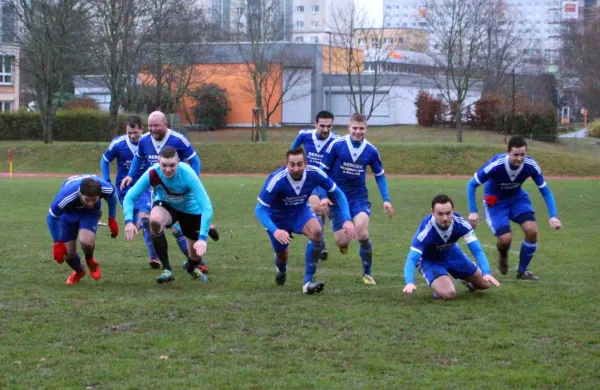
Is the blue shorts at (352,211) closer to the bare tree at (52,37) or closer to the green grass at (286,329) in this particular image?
the green grass at (286,329)

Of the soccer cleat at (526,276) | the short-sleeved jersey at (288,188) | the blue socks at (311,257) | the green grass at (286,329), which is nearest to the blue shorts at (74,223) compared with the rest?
the green grass at (286,329)

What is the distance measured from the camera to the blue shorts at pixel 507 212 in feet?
34.6

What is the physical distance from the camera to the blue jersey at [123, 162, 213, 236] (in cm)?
911

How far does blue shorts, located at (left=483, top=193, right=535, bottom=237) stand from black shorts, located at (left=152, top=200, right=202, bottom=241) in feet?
11.8

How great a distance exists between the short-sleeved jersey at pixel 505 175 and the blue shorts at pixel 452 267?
1708 millimetres

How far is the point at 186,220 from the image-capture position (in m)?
9.89

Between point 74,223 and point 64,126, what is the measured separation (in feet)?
137

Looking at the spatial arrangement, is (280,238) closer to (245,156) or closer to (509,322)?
(509,322)

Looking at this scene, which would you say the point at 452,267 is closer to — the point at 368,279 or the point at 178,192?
the point at 368,279

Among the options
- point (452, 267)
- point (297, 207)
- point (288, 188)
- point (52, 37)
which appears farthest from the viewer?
point (52, 37)

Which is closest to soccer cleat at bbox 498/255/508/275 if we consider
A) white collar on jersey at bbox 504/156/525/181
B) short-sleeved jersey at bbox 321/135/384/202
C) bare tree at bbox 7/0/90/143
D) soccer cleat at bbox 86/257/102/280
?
white collar on jersey at bbox 504/156/525/181

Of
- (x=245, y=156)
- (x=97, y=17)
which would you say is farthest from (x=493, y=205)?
(x=97, y=17)

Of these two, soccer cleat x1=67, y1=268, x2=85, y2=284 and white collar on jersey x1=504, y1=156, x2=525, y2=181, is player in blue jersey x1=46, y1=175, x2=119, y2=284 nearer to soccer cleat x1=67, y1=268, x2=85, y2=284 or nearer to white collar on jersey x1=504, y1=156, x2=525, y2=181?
soccer cleat x1=67, y1=268, x2=85, y2=284

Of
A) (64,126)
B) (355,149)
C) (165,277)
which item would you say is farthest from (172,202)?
(64,126)
